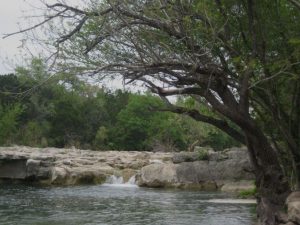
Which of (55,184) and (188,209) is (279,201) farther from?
(55,184)

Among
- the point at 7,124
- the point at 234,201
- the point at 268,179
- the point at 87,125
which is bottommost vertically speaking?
the point at 234,201

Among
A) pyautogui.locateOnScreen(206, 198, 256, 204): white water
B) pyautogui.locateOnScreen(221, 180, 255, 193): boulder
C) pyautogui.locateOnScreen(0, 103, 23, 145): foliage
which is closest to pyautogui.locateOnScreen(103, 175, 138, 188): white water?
pyautogui.locateOnScreen(221, 180, 255, 193): boulder

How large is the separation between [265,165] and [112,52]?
4232mm

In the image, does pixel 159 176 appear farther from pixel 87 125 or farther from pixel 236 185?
pixel 87 125

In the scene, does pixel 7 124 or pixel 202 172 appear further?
pixel 7 124

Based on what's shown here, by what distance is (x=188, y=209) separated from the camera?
59.9ft

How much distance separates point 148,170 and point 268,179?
18717 mm

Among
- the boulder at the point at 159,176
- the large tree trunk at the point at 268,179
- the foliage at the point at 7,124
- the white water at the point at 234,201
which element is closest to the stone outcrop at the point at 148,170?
the boulder at the point at 159,176

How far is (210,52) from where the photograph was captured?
1119cm

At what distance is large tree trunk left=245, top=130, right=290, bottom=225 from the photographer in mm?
11289

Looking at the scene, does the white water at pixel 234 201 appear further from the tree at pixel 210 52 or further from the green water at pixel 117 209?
the tree at pixel 210 52

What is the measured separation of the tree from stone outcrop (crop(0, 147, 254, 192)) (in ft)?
50.1

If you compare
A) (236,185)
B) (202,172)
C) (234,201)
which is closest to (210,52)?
(234,201)

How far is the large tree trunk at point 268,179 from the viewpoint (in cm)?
1129
